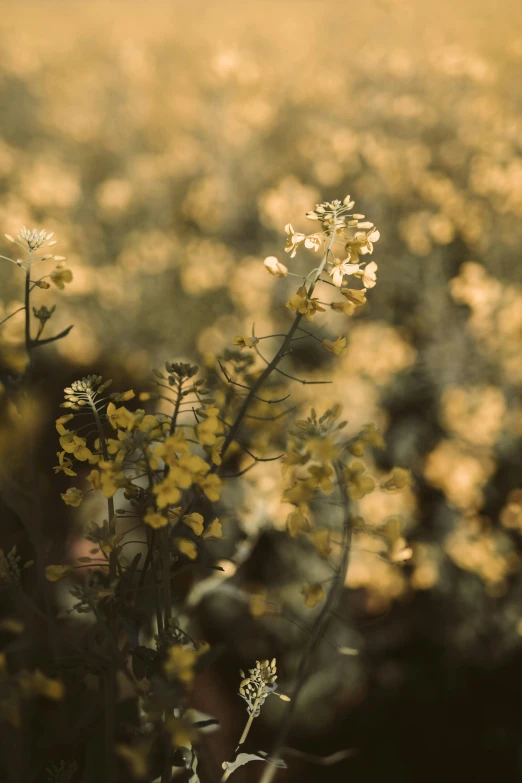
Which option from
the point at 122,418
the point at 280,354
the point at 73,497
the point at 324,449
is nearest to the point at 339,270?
the point at 280,354

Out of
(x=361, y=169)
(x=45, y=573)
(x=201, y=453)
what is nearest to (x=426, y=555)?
(x=201, y=453)

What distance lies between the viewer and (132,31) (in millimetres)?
7977

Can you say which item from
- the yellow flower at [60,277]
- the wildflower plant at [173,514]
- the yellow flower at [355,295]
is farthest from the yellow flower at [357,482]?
the yellow flower at [60,277]

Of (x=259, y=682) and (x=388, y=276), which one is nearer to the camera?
(x=259, y=682)

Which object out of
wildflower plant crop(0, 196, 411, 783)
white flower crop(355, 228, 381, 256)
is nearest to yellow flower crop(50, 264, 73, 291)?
wildflower plant crop(0, 196, 411, 783)

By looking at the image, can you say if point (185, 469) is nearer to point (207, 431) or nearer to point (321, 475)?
point (207, 431)

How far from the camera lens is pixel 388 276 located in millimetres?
3016

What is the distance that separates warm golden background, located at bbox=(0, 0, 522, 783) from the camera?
218cm

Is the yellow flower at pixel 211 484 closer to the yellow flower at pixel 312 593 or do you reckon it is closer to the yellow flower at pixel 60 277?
the yellow flower at pixel 312 593

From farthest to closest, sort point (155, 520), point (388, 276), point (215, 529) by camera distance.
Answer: point (388, 276), point (215, 529), point (155, 520)

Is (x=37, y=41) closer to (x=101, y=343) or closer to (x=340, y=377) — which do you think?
(x=101, y=343)

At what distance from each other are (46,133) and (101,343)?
141 inches

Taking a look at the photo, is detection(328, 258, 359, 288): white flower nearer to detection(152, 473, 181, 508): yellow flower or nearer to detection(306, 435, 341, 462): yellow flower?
detection(306, 435, 341, 462): yellow flower

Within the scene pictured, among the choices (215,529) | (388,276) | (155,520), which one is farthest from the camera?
(388,276)
